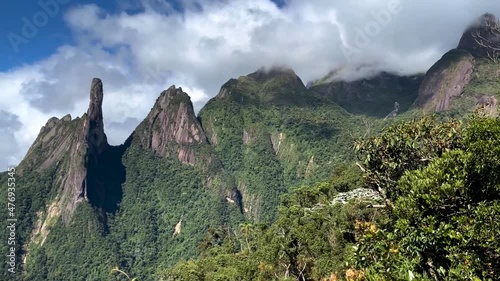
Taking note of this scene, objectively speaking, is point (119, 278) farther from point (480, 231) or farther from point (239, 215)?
point (480, 231)

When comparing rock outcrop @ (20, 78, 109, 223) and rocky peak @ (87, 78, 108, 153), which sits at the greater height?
rocky peak @ (87, 78, 108, 153)

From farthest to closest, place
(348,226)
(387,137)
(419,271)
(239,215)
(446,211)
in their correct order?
(239,215)
(348,226)
(387,137)
(446,211)
(419,271)

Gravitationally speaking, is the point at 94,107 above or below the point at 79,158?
above

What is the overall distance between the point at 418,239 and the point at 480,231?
166cm

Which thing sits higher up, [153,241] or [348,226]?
[153,241]

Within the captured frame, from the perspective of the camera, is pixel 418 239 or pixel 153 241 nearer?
pixel 418 239

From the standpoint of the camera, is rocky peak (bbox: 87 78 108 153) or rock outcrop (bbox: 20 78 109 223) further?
rocky peak (bbox: 87 78 108 153)

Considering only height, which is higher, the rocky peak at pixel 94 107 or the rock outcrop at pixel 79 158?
the rocky peak at pixel 94 107

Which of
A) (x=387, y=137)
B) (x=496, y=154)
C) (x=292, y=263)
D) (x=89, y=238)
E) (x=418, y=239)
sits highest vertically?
(x=89, y=238)

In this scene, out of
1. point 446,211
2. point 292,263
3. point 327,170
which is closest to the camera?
point 446,211

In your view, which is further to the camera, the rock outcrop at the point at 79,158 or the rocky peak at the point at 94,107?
the rocky peak at the point at 94,107

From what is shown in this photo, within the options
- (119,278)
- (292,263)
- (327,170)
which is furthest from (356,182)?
(119,278)

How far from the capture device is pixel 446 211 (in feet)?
47.1

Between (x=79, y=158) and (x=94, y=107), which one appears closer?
(x=79, y=158)
